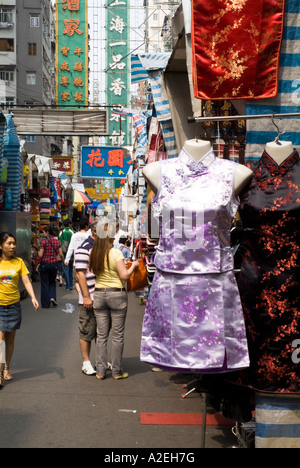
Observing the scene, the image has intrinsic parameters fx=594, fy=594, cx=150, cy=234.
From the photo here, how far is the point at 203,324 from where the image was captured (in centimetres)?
350

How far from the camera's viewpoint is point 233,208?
359cm

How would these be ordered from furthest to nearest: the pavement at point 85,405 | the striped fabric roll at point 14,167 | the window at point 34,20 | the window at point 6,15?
the window at point 34,20 → the window at point 6,15 → the striped fabric roll at point 14,167 → the pavement at point 85,405

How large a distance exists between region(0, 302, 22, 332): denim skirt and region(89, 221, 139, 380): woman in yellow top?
34.5 inches

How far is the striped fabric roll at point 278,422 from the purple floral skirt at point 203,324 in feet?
1.08

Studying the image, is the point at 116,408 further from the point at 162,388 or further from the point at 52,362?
the point at 52,362

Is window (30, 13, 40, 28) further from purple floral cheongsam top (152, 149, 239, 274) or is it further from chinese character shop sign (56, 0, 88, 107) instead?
purple floral cheongsam top (152, 149, 239, 274)

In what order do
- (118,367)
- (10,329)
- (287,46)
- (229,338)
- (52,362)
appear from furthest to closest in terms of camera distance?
1. (52,362)
2. (118,367)
3. (10,329)
4. (287,46)
5. (229,338)

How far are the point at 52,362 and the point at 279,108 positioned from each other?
178 inches

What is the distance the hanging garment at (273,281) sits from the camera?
3543 mm

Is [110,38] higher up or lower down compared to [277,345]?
higher up

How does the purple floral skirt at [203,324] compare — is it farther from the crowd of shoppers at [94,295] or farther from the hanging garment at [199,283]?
the crowd of shoppers at [94,295]

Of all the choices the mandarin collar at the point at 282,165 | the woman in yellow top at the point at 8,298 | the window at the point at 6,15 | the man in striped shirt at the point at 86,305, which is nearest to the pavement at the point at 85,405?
the man in striped shirt at the point at 86,305

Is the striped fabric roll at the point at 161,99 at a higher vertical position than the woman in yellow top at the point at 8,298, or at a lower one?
higher

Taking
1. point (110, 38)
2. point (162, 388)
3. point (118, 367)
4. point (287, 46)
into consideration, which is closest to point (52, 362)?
point (118, 367)
